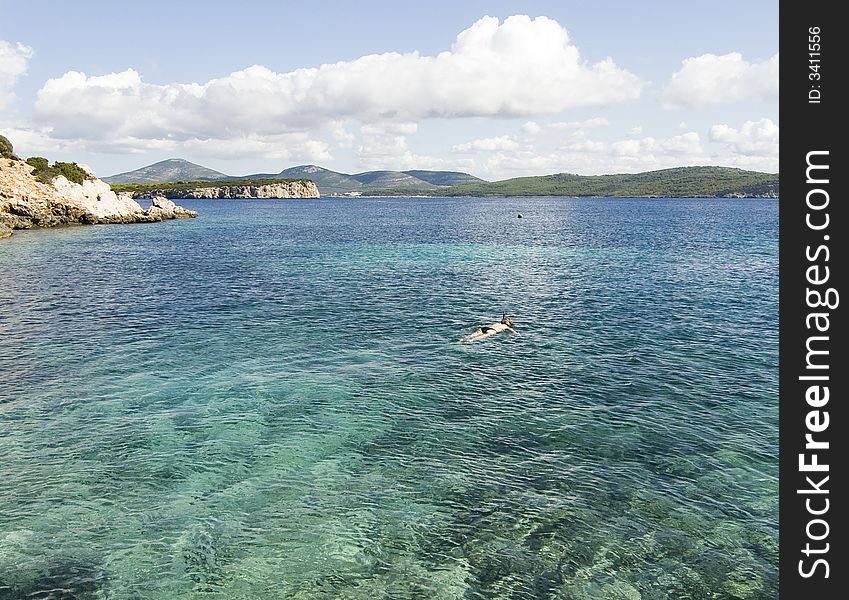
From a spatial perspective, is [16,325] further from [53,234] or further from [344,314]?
[53,234]

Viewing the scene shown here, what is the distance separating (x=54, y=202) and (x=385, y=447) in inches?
5529

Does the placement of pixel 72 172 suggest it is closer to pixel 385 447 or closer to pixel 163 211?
pixel 163 211

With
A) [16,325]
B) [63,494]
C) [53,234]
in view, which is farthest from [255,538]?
[53,234]

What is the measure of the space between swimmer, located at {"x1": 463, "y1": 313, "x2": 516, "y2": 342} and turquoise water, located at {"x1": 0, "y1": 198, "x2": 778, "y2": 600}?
1.13 meters

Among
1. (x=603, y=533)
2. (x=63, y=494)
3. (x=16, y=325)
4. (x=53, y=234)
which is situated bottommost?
(x=603, y=533)

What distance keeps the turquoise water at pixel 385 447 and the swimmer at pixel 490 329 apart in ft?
3.70

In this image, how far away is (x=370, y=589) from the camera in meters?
18.0

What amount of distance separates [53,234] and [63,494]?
115m

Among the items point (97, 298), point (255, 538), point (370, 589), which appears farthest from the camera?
point (97, 298)

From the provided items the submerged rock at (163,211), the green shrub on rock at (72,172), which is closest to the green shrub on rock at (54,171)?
the green shrub on rock at (72,172)

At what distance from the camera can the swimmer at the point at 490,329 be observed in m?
45.2

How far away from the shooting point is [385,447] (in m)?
27.6

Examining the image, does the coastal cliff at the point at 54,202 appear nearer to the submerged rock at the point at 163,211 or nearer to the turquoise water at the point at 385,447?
the submerged rock at the point at 163,211
